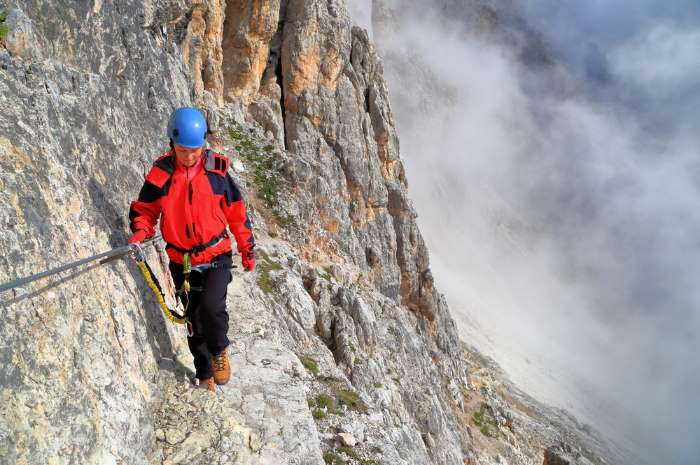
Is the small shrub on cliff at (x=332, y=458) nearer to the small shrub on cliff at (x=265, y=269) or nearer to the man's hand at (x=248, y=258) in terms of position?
the man's hand at (x=248, y=258)

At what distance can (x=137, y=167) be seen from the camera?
808 cm

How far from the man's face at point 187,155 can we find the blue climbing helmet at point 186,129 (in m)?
0.07

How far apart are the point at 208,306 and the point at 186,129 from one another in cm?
216

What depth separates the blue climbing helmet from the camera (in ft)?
16.3

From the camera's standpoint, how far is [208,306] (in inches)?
212

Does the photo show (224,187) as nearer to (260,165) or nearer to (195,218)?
(195,218)

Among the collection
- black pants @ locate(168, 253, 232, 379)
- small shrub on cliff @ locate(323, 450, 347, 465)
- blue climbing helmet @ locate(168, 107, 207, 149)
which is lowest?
small shrub on cliff @ locate(323, 450, 347, 465)

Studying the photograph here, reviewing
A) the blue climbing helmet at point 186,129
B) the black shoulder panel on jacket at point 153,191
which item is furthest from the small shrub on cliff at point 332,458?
the blue climbing helmet at point 186,129

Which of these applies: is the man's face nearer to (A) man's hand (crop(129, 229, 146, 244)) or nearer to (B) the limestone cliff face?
(A) man's hand (crop(129, 229, 146, 244))

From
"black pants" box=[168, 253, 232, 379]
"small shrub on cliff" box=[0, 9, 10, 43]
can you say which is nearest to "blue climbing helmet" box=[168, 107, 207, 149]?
"black pants" box=[168, 253, 232, 379]

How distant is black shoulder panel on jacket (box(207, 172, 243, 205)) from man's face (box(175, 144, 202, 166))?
A: 244mm

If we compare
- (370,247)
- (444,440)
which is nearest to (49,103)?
(444,440)

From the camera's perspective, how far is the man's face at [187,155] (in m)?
5.09

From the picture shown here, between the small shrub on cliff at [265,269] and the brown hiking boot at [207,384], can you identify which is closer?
the brown hiking boot at [207,384]
